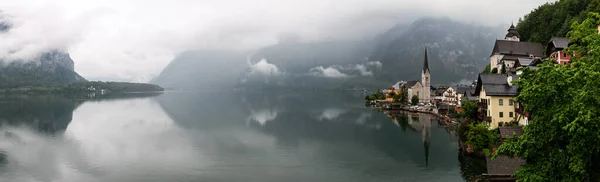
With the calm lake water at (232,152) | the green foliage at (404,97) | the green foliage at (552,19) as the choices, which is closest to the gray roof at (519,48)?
the green foliage at (552,19)

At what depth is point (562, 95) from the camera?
14562 mm

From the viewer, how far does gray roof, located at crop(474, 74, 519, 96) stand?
48.0 m

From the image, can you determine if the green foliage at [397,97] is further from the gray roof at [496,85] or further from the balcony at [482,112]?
the gray roof at [496,85]

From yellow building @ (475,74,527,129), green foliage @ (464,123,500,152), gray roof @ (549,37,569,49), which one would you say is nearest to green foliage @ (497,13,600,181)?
green foliage @ (464,123,500,152)

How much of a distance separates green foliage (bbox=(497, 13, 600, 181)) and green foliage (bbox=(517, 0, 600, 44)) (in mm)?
85960

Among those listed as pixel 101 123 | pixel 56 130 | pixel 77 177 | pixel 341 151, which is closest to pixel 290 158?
pixel 341 151

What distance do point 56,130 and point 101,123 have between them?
1360cm

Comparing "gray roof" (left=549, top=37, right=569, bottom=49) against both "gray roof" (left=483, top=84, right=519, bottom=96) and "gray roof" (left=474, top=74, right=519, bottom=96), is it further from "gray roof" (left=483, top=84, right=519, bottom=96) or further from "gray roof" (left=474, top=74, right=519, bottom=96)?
"gray roof" (left=483, top=84, right=519, bottom=96)

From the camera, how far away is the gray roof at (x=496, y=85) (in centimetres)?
4803

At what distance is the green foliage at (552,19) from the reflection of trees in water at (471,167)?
206ft

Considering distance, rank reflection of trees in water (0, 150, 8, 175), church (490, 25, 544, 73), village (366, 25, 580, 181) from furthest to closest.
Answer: church (490, 25, 544, 73), reflection of trees in water (0, 150, 8, 175), village (366, 25, 580, 181)

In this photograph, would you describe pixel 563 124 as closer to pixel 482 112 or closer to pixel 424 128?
pixel 482 112

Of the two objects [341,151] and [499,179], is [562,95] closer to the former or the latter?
[499,179]

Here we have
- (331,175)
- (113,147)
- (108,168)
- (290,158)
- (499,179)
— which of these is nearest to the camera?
(499,179)
